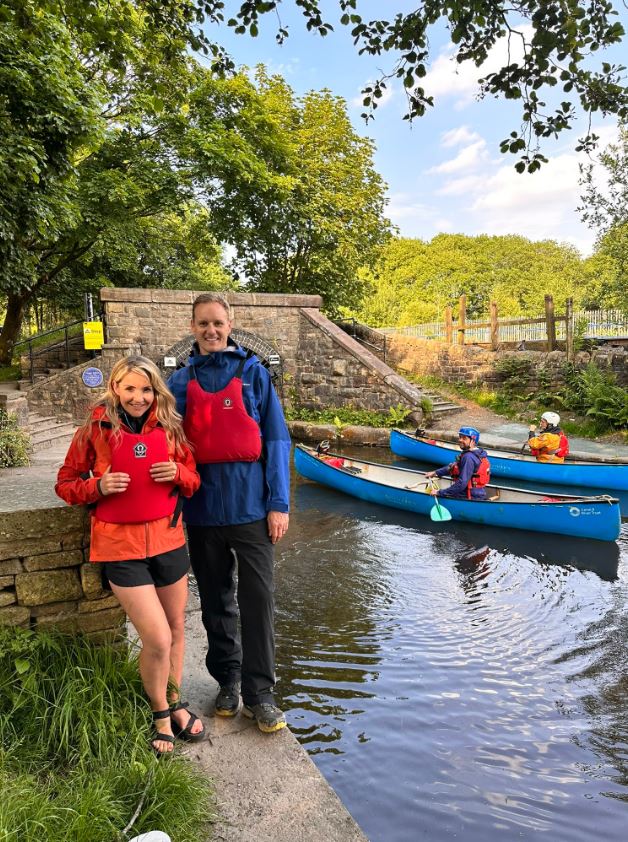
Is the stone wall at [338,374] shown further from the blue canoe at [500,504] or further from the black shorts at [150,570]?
the black shorts at [150,570]

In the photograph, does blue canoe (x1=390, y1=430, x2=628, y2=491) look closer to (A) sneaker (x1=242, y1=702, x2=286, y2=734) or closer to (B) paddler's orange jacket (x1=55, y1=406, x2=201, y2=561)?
(A) sneaker (x1=242, y1=702, x2=286, y2=734)

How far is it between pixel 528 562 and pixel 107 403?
5.88 m

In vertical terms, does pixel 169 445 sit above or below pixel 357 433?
above

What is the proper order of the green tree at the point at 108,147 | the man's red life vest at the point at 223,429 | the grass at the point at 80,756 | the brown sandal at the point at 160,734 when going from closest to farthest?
the grass at the point at 80,756, the brown sandal at the point at 160,734, the man's red life vest at the point at 223,429, the green tree at the point at 108,147

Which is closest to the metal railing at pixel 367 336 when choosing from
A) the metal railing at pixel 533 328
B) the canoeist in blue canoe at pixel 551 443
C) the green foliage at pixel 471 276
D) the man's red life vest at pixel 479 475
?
the metal railing at pixel 533 328

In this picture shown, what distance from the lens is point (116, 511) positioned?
7.98ft

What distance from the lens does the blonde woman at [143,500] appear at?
241 centimetres

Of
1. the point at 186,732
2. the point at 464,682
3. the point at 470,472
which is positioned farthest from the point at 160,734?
the point at 470,472

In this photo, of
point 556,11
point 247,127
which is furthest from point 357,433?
point 556,11

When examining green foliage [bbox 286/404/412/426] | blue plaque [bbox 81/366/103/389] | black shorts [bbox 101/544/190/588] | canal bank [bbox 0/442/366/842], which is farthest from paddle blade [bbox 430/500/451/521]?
blue plaque [bbox 81/366/103/389]

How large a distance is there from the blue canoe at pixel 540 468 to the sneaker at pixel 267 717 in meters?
8.27

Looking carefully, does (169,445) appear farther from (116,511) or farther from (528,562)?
(528,562)

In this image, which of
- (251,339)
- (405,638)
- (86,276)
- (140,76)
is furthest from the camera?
(86,276)

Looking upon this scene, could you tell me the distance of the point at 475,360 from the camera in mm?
18016
